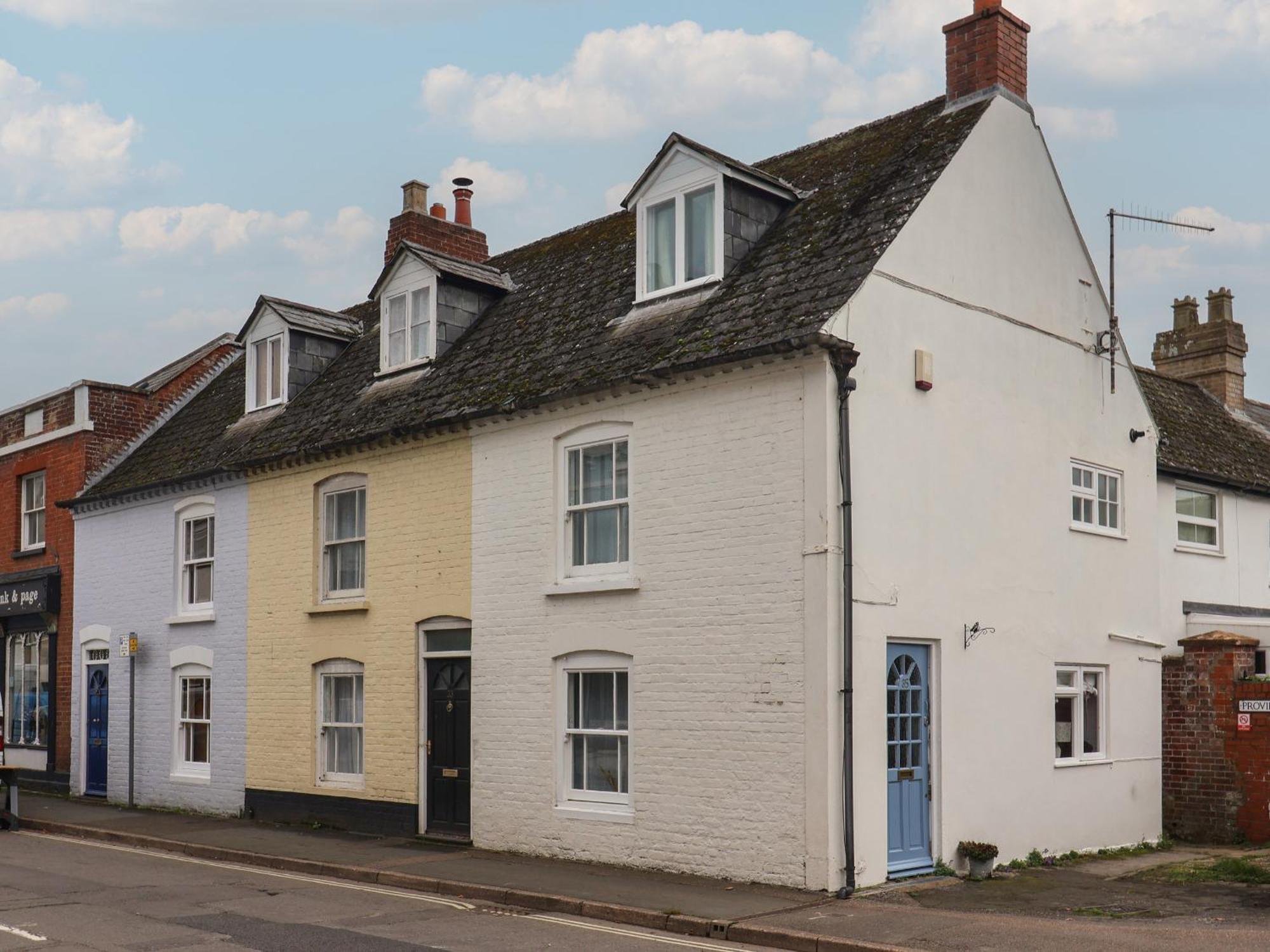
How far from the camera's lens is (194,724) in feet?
72.8

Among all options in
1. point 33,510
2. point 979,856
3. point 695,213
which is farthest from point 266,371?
point 979,856

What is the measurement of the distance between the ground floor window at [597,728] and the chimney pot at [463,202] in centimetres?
1173

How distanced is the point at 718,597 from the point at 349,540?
7125mm

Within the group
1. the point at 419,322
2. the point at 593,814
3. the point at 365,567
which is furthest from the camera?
the point at 419,322

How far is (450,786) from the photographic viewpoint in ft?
57.0

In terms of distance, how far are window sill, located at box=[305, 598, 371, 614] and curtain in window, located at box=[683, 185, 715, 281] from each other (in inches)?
258

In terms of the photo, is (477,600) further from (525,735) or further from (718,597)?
(718,597)

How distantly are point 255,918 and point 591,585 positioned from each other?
521 cm

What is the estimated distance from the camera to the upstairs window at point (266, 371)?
73.3 feet

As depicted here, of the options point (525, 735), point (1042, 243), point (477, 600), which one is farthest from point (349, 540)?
point (1042, 243)

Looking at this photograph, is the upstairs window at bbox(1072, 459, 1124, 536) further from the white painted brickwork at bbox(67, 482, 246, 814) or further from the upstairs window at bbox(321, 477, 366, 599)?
the white painted brickwork at bbox(67, 482, 246, 814)

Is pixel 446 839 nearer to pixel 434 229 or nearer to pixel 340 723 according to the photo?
pixel 340 723

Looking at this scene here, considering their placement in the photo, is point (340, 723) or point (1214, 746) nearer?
point (1214, 746)

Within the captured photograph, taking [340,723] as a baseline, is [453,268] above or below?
above
